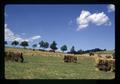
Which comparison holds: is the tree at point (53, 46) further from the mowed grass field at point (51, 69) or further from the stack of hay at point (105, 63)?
the stack of hay at point (105, 63)

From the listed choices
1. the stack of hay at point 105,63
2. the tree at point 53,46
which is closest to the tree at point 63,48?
the tree at point 53,46

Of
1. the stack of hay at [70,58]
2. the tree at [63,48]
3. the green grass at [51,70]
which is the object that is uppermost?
the tree at [63,48]

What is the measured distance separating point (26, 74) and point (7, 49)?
0.90 feet

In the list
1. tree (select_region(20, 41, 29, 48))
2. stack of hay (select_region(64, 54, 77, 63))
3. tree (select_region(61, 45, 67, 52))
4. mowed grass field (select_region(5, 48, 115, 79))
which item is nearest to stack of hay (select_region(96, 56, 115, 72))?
mowed grass field (select_region(5, 48, 115, 79))

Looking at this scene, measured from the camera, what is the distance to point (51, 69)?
2854 millimetres

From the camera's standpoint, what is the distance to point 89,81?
2.85m

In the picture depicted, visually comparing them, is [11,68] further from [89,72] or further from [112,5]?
[112,5]

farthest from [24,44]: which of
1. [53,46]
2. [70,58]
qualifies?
[70,58]

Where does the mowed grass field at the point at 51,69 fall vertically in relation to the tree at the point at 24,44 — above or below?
below

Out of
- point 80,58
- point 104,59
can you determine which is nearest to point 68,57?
point 80,58

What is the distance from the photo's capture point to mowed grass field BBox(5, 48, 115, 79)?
2.84 meters

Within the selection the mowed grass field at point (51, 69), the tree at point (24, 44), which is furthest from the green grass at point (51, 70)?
the tree at point (24, 44)

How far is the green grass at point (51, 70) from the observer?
2844mm

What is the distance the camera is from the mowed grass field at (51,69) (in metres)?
2.84
